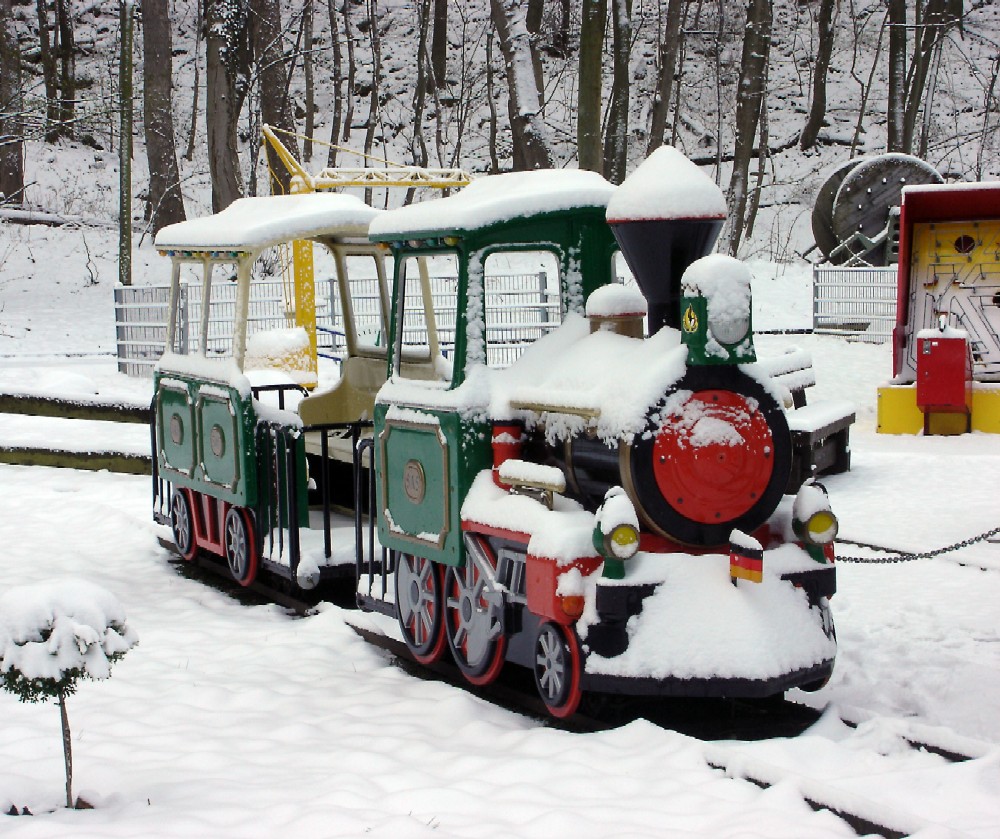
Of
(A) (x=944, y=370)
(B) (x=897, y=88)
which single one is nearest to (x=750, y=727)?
(A) (x=944, y=370)

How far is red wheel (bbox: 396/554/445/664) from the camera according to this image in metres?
6.28

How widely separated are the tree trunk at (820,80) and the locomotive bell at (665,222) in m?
31.8

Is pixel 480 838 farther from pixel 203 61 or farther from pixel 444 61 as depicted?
pixel 203 61

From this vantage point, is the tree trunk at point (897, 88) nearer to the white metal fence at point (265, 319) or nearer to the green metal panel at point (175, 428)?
the white metal fence at point (265, 319)

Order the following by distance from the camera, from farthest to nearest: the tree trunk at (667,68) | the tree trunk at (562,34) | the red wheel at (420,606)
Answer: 1. the tree trunk at (562,34)
2. the tree trunk at (667,68)
3. the red wheel at (420,606)

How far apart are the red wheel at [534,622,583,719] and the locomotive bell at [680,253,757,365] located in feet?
4.21

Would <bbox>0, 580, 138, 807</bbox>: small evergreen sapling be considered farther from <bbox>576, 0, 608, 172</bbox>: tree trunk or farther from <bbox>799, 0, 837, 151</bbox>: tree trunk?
<bbox>799, 0, 837, 151</bbox>: tree trunk

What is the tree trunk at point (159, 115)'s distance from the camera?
27656 millimetres

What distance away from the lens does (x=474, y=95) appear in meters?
39.9

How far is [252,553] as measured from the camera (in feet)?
26.9

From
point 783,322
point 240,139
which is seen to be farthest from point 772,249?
point 240,139

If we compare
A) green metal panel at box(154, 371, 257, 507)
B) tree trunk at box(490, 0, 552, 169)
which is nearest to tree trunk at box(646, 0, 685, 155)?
tree trunk at box(490, 0, 552, 169)

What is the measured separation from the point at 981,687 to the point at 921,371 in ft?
24.1

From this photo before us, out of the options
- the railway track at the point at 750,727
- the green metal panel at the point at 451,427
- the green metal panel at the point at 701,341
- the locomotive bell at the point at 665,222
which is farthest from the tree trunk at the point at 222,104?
the green metal panel at the point at 701,341
